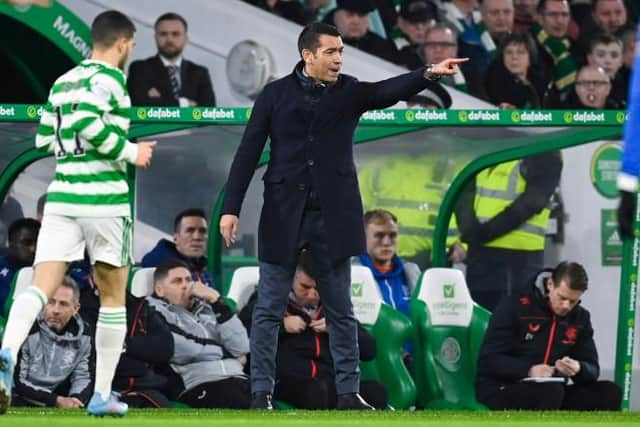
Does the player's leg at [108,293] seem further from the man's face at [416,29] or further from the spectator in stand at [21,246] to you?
the man's face at [416,29]

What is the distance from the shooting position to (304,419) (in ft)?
32.2

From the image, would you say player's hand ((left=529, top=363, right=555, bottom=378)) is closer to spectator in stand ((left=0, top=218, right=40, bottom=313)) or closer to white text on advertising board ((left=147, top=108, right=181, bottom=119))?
white text on advertising board ((left=147, top=108, right=181, bottom=119))

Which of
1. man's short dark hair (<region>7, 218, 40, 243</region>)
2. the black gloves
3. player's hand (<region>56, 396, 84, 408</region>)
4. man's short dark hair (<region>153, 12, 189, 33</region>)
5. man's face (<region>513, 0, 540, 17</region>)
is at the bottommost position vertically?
player's hand (<region>56, 396, 84, 408</region>)

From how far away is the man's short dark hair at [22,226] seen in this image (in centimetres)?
1280

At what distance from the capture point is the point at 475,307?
1349cm

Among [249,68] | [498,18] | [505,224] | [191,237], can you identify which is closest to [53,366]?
[191,237]

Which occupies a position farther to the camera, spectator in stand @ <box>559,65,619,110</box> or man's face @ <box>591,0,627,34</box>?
man's face @ <box>591,0,627,34</box>

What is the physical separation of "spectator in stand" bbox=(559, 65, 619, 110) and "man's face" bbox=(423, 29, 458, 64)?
1.04 meters

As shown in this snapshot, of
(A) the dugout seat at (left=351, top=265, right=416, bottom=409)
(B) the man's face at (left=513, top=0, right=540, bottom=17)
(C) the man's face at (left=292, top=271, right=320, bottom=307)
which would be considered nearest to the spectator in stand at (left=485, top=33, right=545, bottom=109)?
(B) the man's face at (left=513, top=0, right=540, bottom=17)

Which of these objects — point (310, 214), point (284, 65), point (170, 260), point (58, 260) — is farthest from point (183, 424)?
point (284, 65)

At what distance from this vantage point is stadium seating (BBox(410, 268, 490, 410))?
1325cm

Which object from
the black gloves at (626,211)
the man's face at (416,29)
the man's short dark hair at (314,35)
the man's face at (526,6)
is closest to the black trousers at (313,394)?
the man's short dark hair at (314,35)

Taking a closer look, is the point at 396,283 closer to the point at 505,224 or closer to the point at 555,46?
the point at 505,224

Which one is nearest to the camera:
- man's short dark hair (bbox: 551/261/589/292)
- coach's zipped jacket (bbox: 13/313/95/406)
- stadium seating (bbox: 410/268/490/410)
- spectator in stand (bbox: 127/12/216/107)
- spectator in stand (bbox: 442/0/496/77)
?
coach's zipped jacket (bbox: 13/313/95/406)
